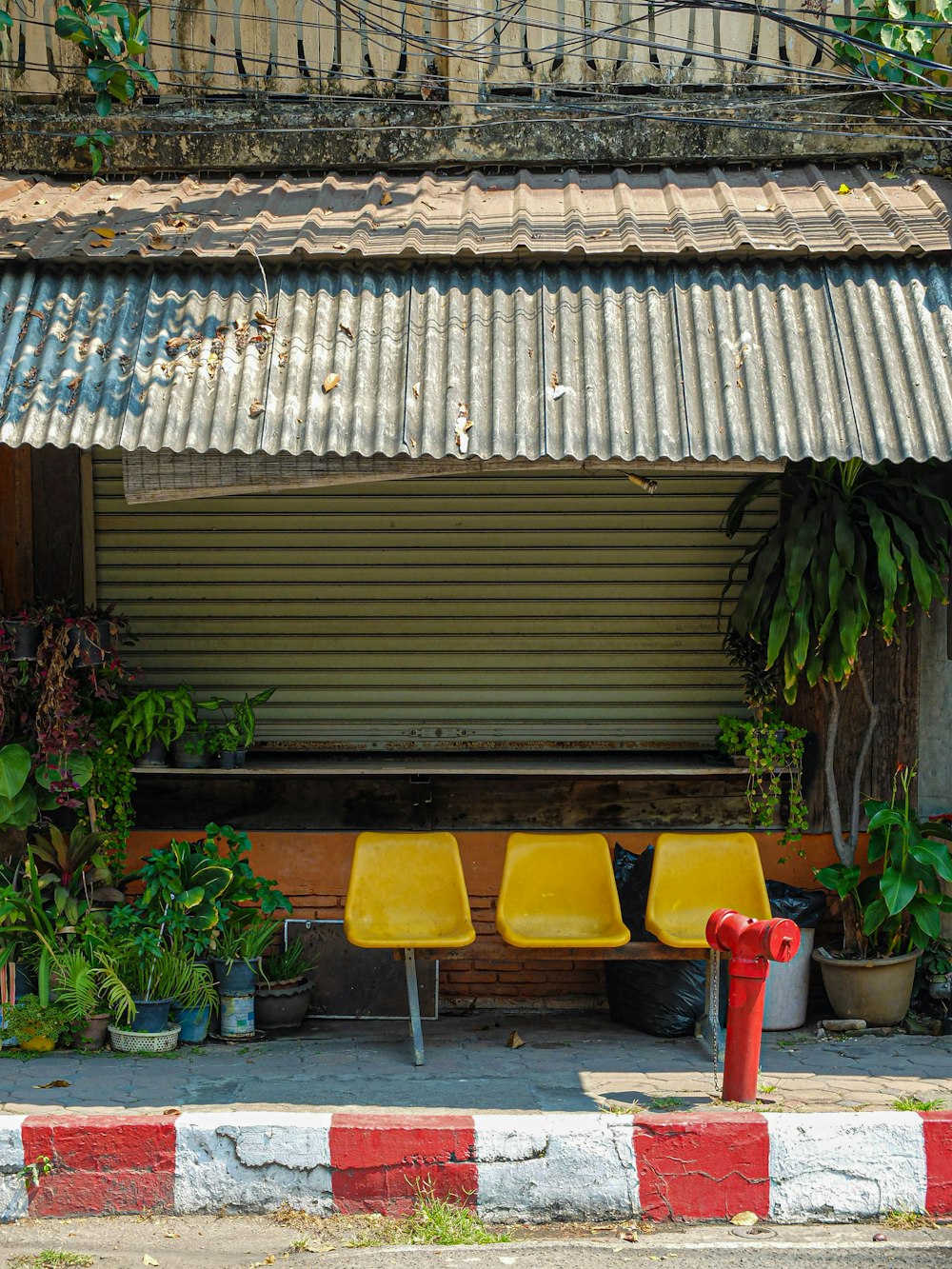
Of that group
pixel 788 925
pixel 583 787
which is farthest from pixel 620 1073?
pixel 583 787

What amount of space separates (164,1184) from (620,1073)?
216 centimetres

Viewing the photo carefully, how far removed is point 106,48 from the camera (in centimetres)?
711

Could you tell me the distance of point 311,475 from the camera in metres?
6.14

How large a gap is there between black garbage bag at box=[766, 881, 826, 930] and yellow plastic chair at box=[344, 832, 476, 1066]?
163 centimetres

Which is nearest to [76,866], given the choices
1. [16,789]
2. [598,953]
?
[16,789]

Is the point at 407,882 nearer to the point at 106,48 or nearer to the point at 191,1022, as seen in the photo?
the point at 191,1022

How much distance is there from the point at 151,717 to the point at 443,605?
1.78 meters

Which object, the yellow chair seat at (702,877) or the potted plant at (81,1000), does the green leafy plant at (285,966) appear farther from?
the yellow chair seat at (702,877)

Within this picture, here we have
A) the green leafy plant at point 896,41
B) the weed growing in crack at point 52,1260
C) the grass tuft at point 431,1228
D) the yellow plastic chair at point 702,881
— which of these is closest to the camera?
the weed growing in crack at point 52,1260

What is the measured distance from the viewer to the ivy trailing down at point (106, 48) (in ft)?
23.0

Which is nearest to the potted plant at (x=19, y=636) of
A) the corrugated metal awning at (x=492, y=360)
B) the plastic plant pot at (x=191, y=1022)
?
the corrugated metal awning at (x=492, y=360)

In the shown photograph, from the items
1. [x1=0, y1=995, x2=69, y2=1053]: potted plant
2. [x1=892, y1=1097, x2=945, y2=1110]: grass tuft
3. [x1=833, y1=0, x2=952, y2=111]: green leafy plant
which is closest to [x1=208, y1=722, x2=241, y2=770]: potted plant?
[x1=0, y1=995, x2=69, y2=1053]: potted plant

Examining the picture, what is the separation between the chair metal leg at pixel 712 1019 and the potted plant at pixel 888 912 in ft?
2.29

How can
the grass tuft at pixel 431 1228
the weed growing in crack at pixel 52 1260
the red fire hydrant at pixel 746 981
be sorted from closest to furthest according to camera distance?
the weed growing in crack at pixel 52 1260 < the grass tuft at pixel 431 1228 < the red fire hydrant at pixel 746 981
